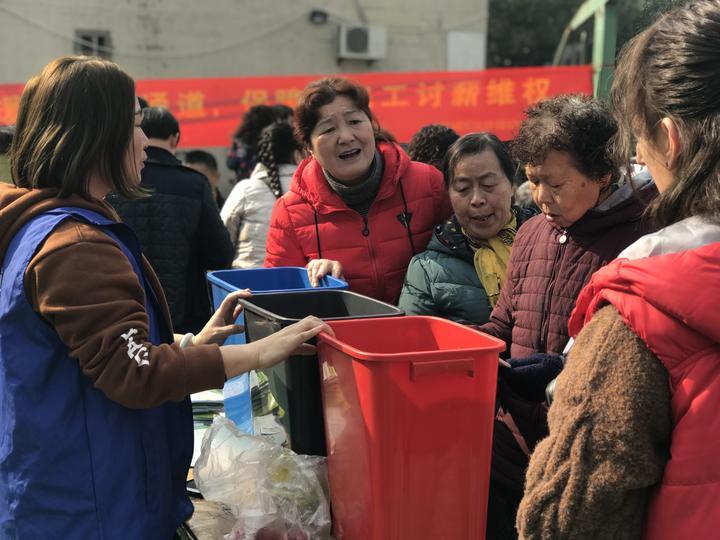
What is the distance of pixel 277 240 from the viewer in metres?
2.65

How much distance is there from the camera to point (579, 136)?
1.92 meters

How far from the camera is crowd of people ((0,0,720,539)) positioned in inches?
41.1

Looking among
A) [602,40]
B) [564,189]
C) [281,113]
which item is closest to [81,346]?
[564,189]

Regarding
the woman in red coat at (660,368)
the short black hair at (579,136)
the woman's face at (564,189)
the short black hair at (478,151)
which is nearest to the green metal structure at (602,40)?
the short black hair at (579,136)

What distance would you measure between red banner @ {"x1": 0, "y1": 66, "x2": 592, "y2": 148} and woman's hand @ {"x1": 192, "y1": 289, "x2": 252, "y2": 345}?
20.6ft

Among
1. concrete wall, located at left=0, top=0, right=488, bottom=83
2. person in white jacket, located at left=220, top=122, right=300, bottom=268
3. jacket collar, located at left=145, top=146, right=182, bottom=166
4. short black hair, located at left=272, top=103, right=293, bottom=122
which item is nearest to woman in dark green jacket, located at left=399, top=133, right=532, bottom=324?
jacket collar, located at left=145, top=146, right=182, bottom=166

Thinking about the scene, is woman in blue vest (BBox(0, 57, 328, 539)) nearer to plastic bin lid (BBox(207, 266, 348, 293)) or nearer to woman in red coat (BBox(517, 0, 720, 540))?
woman in red coat (BBox(517, 0, 720, 540))

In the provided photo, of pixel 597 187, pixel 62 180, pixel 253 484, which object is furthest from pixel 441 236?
pixel 62 180

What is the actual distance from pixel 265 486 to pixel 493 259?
1.01 m

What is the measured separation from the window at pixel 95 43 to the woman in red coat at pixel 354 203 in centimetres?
901

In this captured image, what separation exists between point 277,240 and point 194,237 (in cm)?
104

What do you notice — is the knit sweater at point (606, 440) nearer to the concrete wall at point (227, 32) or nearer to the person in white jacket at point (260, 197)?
the person in white jacket at point (260, 197)

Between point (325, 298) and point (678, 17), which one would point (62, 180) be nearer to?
point (325, 298)

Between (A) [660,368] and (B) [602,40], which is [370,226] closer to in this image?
(A) [660,368]
